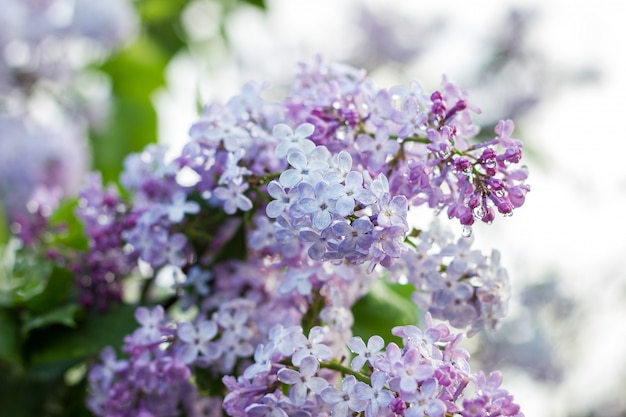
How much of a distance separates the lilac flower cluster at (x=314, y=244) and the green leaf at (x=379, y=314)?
0.01 metres

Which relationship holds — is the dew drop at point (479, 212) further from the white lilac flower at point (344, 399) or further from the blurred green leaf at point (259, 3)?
the blurred green leaf at point (259, 3)

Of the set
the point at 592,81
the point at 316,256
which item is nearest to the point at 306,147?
the point at 316,256

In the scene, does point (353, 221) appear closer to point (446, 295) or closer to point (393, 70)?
point (446, 295)

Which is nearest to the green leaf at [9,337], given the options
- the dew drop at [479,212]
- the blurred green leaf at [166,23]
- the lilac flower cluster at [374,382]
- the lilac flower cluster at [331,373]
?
the lilac flower cluster at [331,373]

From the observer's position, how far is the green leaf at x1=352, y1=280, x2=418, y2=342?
23.1 inches

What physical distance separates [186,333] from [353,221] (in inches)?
6.7

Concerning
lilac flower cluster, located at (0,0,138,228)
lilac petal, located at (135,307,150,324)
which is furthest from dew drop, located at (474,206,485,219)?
lilac flower cluster, located at (0,0,138,228)

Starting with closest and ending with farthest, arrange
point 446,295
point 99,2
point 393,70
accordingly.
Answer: point 446,295 < point 99,2 < point 393,70

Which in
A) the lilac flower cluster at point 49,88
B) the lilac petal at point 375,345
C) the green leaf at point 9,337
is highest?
the lilac flower cluster at point 49,88

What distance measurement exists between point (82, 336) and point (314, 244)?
0.96 ft

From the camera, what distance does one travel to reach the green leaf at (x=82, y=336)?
65 cm

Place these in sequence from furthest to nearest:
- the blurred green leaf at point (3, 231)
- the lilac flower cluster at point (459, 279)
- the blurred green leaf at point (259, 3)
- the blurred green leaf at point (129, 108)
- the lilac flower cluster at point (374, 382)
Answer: the blurred green leaf at point (259, 3)
the blurred green leaf at point (129, 108)
the blurred green leaf at point (3, 231)
the lilac flower cluster at point (459, 279)
the lilac flower cluster at point (374, 382)

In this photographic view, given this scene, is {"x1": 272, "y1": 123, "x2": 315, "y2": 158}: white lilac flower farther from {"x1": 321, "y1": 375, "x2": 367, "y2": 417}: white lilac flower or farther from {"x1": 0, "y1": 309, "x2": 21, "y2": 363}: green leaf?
{"x1": 0, "y1": 309, "x2": 21, "y2": 363}: green leaf

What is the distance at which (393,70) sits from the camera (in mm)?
1745
